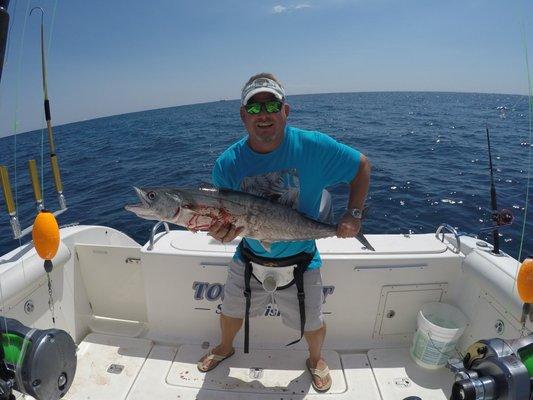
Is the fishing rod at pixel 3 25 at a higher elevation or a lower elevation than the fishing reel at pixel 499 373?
higher

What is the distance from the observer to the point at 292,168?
239cm

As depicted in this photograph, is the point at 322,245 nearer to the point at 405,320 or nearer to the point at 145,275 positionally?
the point at 405,320

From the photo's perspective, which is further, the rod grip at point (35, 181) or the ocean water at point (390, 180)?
the ocean water at point (390, 180)

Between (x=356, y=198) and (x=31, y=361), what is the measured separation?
2184mm

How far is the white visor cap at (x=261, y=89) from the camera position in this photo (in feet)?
7.35

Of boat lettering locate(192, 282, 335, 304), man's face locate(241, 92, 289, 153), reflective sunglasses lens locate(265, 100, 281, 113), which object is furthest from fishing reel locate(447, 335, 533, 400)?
reflective sunglasses lens locate(265, 100, 281, 113)

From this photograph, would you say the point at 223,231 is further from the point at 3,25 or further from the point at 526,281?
the point at 526,281

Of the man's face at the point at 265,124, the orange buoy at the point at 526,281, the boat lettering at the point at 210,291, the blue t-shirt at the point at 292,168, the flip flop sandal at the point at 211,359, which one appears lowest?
the flip flop sandal at the point at 211,359

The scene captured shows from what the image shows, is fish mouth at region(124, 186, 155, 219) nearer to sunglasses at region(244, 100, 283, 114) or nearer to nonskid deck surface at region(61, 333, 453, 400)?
sunglasses at region(244, 100, 283, 114)

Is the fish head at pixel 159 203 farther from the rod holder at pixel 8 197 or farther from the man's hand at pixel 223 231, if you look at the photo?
the rod holder at pixel 8 197

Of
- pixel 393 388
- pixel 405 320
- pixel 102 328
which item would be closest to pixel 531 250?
pixel 405 320

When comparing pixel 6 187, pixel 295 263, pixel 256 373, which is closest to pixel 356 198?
pixel 295 263

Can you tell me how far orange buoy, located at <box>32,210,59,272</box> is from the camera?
7.16 feet

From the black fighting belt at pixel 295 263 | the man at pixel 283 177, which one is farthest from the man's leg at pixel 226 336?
the black fighting belt at pixel 295 263
